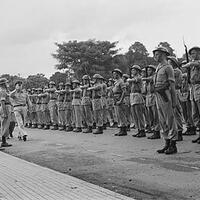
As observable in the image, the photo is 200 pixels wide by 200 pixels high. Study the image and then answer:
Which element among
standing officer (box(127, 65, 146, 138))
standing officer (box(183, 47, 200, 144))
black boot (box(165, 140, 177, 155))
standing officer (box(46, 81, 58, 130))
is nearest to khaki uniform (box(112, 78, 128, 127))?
standing officer (box(127, 65, 146, 138))

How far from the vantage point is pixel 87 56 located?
152ft

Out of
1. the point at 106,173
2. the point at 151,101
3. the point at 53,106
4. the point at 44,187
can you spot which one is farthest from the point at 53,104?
the point at 44,187

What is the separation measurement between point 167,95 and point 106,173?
2384 millimetres

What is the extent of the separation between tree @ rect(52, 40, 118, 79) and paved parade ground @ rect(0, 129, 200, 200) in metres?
35.2

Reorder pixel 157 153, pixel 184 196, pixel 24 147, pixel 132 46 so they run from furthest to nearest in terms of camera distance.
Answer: pixel 132 46 → pixel 24 147 → pixel 157 153 → pixel 184 196

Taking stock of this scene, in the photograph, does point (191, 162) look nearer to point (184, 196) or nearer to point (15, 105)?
point (184, 196)

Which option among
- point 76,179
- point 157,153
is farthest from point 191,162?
point 76,179

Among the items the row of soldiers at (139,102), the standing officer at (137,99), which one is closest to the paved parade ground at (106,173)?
the row of soldiers at (139,102)

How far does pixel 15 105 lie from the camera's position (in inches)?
556

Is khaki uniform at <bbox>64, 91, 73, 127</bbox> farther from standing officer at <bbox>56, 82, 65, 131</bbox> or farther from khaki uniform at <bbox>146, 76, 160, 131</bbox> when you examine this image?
khaki uniform at <bbox>146, 76, 160, 131</bbox>

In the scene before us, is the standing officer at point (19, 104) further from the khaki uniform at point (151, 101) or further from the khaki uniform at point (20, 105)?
the khaki uniform at point (151, 101)

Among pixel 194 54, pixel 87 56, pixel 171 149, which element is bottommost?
pixel 171 149

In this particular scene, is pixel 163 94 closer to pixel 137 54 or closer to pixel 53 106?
pixel 53 106

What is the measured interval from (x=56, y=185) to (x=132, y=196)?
4.21 feet
